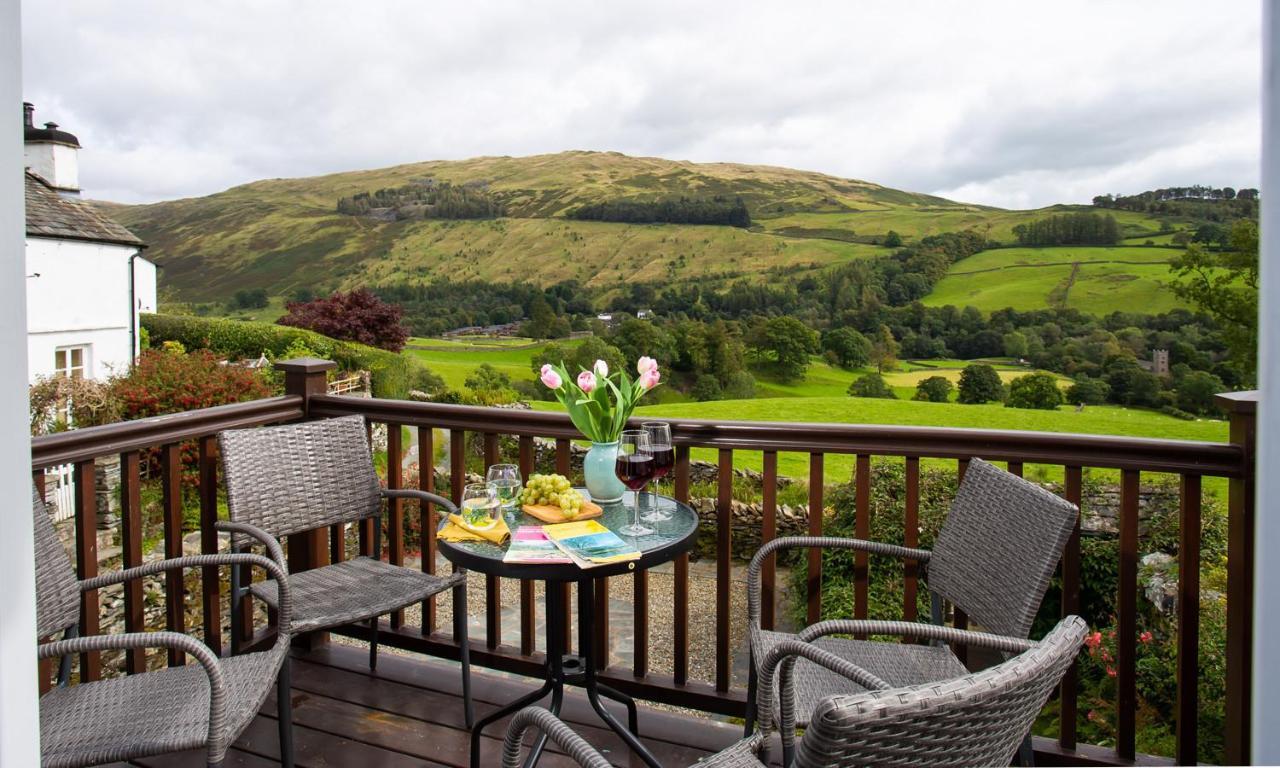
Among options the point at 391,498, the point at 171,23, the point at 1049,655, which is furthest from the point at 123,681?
the point at 171,23

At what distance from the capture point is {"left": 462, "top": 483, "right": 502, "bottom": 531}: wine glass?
196 cm

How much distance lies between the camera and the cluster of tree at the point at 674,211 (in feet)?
88.5

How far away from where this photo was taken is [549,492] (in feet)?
6.93

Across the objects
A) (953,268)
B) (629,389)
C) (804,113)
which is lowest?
(629,389)

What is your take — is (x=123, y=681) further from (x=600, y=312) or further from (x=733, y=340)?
(x=600, y=312)

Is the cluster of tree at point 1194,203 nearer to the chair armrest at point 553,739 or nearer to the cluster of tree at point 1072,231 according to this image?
the cluster of tree at point 1072,231

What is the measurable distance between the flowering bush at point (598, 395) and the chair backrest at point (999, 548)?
2.81 feet

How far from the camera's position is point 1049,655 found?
98 centimetres

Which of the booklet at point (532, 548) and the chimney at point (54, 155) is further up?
the chimney at point (54, 155)

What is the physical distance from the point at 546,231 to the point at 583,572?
90.5 ft

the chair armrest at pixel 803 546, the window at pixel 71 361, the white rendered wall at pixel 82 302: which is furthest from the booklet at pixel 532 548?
the window at pixel 71 361

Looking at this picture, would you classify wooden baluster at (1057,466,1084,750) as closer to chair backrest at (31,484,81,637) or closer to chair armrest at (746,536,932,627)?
chair armrest at (746,536,932,627)

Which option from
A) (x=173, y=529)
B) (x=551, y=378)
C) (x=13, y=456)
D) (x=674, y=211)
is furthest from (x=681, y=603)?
(x=674, y=211)

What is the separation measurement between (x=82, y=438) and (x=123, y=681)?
2.18 ft
